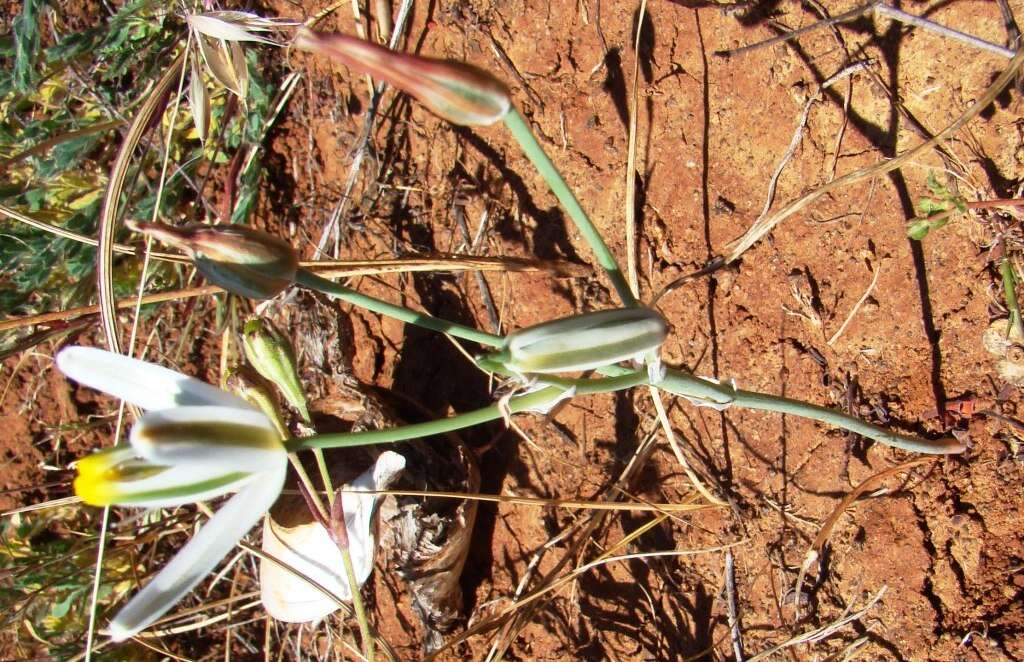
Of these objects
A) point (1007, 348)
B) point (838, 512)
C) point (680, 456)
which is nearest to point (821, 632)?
point (838, 512)

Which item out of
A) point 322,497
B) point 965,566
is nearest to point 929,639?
point 965,566

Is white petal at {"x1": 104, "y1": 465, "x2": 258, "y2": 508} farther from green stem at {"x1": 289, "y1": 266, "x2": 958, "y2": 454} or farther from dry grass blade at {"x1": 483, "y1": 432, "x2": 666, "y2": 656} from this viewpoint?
dry grass blade at {"x1": 483, "y1": 432, "x2": 666, "y2": 656}

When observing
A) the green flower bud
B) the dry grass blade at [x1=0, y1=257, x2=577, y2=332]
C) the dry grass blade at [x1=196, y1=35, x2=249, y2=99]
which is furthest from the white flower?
the dry grass blade at [x1=196, y1=35, x2=249, y2=99]

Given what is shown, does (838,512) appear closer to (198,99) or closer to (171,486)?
(171,486)

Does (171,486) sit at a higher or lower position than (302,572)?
higher

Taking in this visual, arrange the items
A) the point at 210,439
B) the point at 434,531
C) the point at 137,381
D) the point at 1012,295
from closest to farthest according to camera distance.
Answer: the point at 210,439 → the point at 137,381 → the point at 1012,295 → the point at 434,531

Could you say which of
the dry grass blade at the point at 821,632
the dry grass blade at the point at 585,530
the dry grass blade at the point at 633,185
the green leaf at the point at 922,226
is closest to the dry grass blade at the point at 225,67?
the dry grass blade at the point at 633,185
